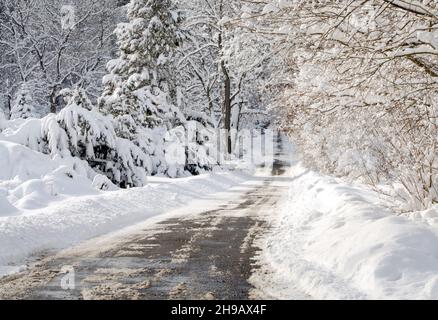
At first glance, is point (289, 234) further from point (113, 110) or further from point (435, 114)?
point (113, 110)

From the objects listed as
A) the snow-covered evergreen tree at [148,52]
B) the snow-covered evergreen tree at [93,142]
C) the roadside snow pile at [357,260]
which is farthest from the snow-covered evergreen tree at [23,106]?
the roadside snow pile at [357,260]

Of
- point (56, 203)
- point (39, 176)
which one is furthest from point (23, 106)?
point (56, 203)

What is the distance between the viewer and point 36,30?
1770 inches

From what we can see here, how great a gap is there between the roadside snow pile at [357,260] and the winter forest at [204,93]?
1.75 ft

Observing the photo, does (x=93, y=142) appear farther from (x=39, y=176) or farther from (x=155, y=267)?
(x=155, y=267)

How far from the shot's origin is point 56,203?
1276 centimetres

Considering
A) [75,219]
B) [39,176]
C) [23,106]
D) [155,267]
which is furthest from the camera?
[23,106]

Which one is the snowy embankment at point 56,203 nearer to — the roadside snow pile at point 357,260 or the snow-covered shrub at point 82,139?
the snow-covered shrub at point 82,139

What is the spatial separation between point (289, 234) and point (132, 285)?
430 centimetres

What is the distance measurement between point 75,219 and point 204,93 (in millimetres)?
39746

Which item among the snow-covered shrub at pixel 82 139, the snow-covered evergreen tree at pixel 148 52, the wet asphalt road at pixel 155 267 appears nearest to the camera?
the wet asphalt road at pixel 155 267

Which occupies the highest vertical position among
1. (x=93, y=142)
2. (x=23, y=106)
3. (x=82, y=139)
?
(x=23, y=106)

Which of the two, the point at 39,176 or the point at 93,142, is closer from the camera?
the point at 39,176

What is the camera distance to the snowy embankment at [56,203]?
360 inches
